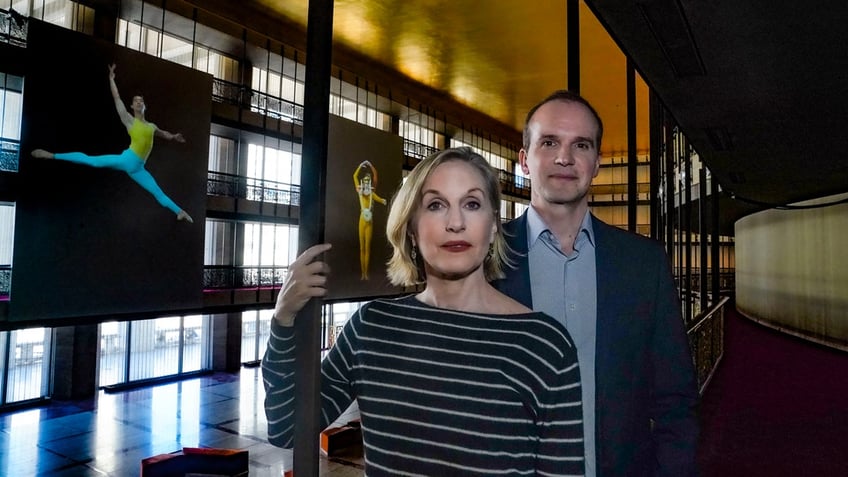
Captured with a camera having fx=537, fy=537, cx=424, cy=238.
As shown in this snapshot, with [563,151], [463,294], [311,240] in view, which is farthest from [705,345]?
[311,240]

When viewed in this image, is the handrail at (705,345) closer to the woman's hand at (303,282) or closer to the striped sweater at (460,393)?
the striped sweater at (460,393)

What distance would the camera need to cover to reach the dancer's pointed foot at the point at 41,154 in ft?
30.4

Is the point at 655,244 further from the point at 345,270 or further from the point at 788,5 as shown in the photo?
the point at 345,270

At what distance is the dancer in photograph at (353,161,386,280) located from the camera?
50.4ft

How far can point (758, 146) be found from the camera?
562 centimetres

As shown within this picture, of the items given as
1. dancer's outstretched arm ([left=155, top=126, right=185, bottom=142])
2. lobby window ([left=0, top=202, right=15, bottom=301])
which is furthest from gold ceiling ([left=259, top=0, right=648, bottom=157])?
Answer: lobby window ([left=0, top=202, right=15, bottom=301])

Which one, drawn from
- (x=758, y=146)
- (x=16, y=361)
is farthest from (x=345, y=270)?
(x=758, y=146)

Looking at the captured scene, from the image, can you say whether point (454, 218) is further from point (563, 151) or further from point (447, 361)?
point (563, 151)

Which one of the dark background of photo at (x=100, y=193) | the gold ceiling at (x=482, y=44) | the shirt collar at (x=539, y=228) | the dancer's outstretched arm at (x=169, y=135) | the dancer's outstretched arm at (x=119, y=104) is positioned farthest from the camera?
the dancer's outstretched arm at (x=169, y=135)

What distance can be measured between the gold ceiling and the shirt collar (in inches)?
377

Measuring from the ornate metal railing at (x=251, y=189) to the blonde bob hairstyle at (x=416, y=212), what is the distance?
12.9 metres

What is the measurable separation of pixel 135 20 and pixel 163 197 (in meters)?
4.09

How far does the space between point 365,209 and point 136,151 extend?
6345 millimetres

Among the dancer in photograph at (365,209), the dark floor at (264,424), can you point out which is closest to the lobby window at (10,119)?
the dark floor at (264,424)
